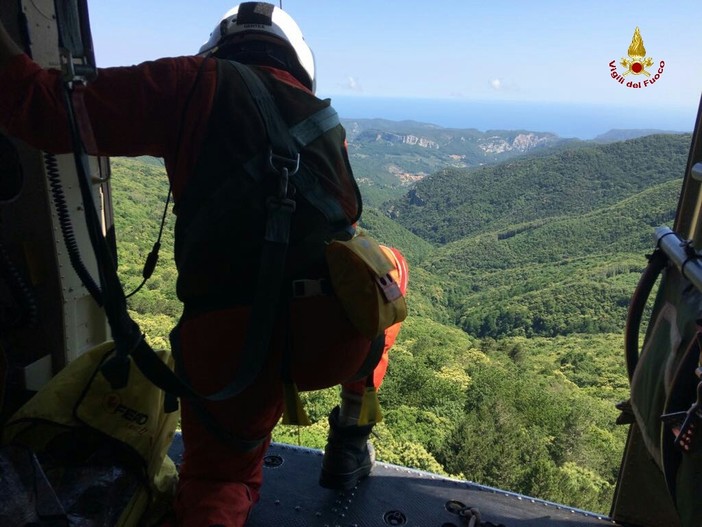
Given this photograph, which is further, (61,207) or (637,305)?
(61,207)

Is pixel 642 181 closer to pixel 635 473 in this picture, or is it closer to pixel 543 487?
pixel 543 487

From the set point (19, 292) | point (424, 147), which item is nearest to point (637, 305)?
point (19, 292)

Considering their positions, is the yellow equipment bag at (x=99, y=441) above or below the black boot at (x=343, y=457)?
above

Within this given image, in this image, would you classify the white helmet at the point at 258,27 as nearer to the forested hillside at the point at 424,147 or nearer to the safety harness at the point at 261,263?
the safety harness at the point at 261,263

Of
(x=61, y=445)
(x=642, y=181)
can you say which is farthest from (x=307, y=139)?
(x=642, y=181)

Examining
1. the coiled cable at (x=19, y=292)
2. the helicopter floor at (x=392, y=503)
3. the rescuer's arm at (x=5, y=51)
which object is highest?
the rescuer's arm at (x=5, y=51)

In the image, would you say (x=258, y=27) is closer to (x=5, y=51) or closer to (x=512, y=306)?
(x=5, y=51)

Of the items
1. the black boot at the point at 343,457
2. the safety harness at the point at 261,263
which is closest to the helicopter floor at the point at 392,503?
the black boot at the point at 343,457

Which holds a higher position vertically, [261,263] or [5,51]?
[5,51]
